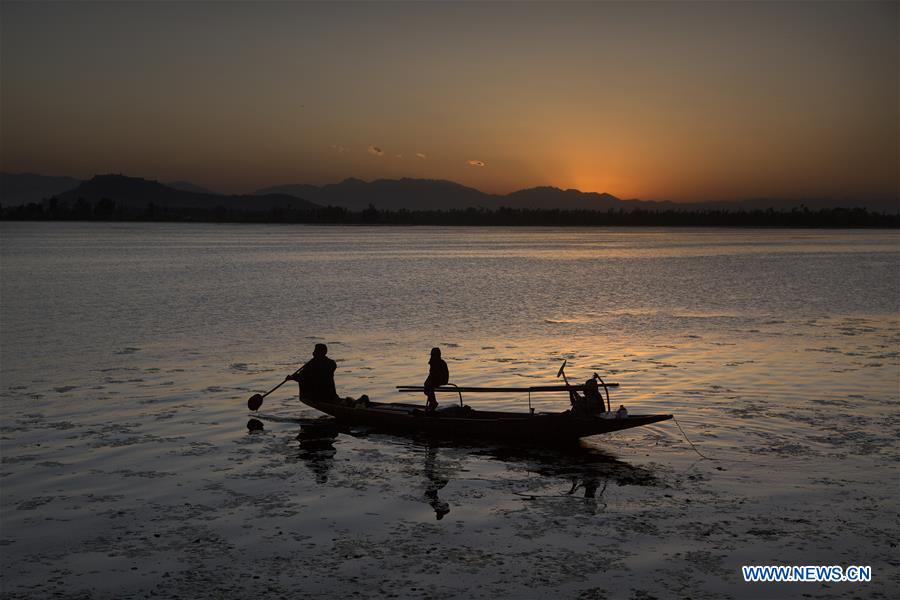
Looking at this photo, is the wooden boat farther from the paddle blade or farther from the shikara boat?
the paddle blade

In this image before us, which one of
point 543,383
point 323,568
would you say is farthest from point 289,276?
point 323,568

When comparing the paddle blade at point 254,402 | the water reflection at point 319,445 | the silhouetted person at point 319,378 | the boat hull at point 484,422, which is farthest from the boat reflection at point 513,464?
the paddle blade at point 254,402

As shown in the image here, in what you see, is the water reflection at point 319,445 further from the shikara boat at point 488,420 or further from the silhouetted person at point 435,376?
the silhouetted person at point 435,376

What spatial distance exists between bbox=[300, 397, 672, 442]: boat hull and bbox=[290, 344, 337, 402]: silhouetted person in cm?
36

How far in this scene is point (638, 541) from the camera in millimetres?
12016

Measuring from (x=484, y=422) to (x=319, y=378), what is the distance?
16.8 feet

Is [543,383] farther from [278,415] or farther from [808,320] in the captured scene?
[808,320]

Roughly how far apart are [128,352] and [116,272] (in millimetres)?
55311

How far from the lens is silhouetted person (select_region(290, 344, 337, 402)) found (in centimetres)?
2077

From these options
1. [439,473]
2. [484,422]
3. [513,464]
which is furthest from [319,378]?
[513,464]

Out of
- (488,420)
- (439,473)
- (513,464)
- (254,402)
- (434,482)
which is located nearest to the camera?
(434,482)

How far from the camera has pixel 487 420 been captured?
1791 cm

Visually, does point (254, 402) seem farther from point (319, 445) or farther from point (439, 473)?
point (439, 473)

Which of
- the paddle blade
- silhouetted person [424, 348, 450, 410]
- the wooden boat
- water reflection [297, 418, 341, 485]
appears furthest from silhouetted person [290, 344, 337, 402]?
silhouetted person [424, 348, 450, 410]
